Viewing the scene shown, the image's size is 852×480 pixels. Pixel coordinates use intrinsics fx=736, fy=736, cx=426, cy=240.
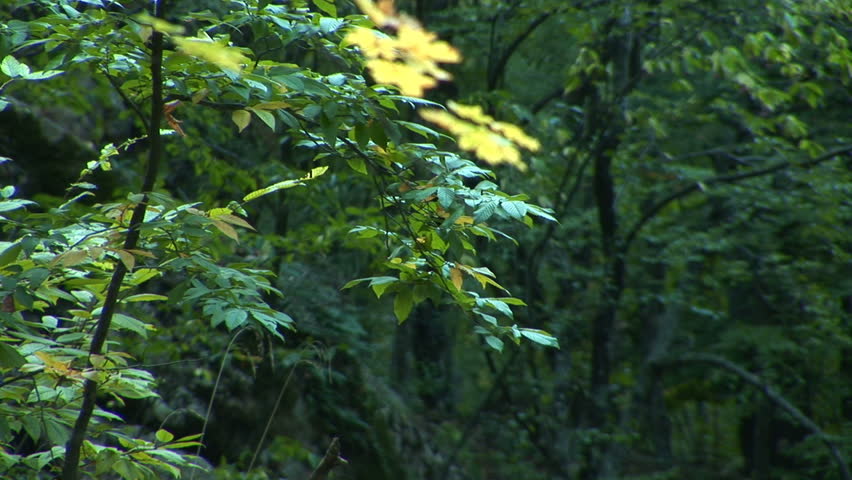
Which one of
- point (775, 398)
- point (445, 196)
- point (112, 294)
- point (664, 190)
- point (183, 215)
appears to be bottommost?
point (775, 398)

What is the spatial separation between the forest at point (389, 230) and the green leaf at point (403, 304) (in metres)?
0.01

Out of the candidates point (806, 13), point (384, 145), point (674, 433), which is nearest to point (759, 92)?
point (806, 13)

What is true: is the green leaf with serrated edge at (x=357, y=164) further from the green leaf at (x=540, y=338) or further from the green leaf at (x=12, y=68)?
the green leaf at (x=12, y=68)

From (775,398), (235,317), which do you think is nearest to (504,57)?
(775,398)

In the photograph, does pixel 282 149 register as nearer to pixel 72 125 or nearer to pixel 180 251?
pixel 72 125

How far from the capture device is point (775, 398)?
23.0 feet

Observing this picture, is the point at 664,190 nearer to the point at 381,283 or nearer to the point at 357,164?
the point at 357,164

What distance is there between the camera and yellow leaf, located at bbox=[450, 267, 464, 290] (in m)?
1.91

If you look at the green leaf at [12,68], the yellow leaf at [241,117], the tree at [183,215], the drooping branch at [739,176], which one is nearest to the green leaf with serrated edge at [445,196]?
the tree at [183,215]

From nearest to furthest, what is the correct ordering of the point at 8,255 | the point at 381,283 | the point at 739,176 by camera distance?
1. the point at 8,255
2. the point at 381,283
3. the point at 739,176

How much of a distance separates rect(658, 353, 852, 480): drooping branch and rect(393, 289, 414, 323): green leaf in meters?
5.94

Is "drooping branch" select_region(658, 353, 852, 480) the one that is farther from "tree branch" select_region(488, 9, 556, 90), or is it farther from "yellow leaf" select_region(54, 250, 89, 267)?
"yellow leaf" select_region(54, 250, 89, 267)

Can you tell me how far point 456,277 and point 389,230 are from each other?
40cm

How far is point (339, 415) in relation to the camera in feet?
17.3
